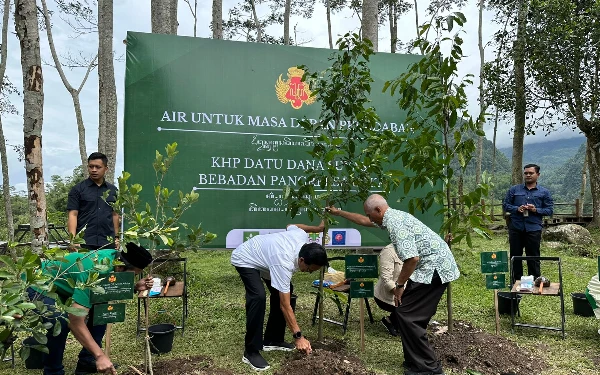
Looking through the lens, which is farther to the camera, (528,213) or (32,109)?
(528,213)

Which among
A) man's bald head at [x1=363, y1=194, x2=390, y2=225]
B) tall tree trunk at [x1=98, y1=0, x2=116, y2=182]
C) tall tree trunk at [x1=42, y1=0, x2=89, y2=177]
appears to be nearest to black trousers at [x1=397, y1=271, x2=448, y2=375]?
man's bald head at [x1=363, y1=194, x2=390, y2=225]

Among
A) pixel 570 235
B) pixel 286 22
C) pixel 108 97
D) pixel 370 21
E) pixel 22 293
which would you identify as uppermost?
pixel 286 22

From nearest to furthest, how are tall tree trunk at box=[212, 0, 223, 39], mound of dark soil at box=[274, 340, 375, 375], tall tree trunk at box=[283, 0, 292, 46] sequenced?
mound of dark soil at box=[274, 340, 375, 375]
tall tree trunk at box=[212, 0, 223, 39]
tall tree trunk at box=[283, 0, 292, 46]

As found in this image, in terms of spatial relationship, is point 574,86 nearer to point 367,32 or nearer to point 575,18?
point 575,18

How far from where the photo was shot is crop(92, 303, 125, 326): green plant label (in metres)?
3.05

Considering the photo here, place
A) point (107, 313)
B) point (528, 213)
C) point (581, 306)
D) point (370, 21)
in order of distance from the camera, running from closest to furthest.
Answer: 1. point (107, 313)
2. point (581, 306)
3. point (528, 213)
4. point (370, 21)

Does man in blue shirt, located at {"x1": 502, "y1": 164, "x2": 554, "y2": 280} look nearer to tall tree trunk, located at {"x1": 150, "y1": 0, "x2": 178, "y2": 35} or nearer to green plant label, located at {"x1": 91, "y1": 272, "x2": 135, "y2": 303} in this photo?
green plant label, located at {"x1": 91, "y1": 272, "x2": 135, "y2": 303}

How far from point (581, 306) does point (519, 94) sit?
28.1ft

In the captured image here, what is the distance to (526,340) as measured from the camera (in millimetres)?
4211

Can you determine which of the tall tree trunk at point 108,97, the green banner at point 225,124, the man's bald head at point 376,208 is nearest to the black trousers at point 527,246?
the green banner at point 225,124

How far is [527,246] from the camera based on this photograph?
5.45m

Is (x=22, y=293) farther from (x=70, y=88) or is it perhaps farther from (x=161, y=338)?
(x=70, y=88)

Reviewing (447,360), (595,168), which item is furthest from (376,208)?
(595,168)

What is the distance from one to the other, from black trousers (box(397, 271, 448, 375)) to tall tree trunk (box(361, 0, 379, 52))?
198 inches
